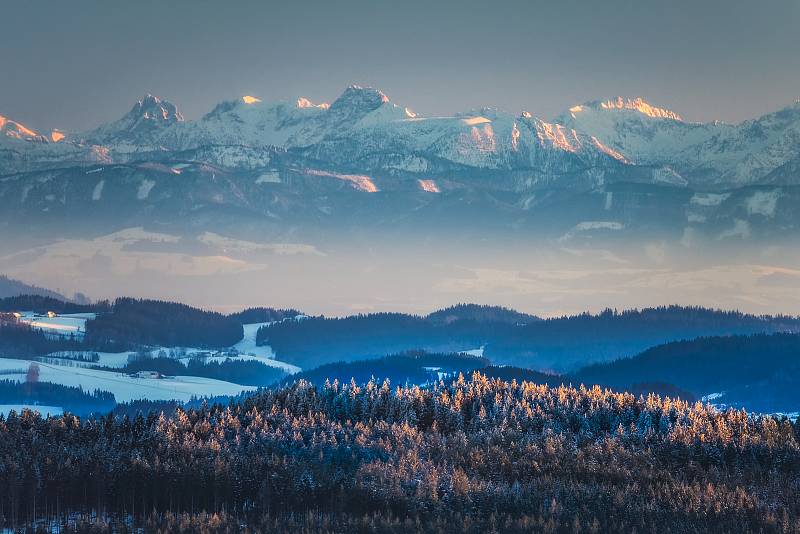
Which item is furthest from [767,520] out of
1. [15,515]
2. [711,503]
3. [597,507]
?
[15,515]

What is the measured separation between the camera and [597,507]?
19975 centimetres

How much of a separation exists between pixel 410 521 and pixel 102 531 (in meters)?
42.4

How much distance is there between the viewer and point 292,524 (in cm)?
18975

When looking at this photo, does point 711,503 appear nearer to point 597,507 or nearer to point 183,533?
point 597,507

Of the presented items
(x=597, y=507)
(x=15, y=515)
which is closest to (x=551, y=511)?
(x=597, y=507)

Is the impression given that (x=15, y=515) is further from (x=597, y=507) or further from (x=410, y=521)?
(x=597, y=507)

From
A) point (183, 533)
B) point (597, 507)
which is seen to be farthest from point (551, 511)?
point (183, 533)

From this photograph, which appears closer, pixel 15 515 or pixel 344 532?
pixel 344 532

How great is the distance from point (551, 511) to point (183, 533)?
5107 centimetres

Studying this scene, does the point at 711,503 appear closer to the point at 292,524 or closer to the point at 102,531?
the point at 292,524

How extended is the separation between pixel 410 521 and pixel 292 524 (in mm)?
16320

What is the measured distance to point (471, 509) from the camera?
200 metres

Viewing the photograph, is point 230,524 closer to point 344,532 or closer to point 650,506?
point 344,532

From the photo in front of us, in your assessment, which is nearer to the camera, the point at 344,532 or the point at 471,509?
the point at 344,532
